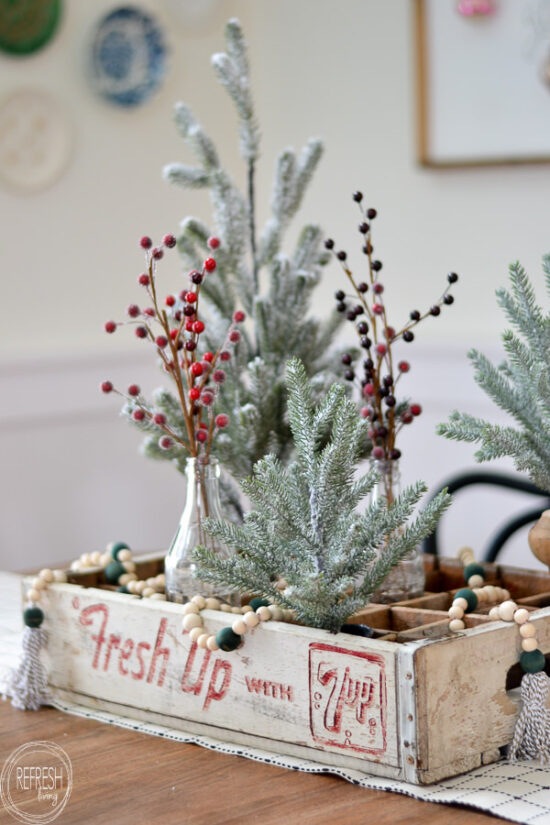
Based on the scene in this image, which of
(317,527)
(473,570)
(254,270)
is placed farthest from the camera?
(254,270)

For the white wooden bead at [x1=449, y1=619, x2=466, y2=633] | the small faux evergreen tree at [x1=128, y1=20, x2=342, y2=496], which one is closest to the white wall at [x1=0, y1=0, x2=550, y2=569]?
the small faux evergreen tree at [x1=128, y1=20, x2=342, y2=496]

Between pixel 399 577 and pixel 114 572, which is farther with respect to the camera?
pixel 114 572

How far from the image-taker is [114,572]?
4.93 feet

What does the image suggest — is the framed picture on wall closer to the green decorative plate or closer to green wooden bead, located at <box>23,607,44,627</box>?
the green decorative plate

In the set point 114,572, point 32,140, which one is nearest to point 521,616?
point 114,572

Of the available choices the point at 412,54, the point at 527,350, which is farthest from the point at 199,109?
the point at 527,350

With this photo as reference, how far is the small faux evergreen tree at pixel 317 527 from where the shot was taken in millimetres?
1178

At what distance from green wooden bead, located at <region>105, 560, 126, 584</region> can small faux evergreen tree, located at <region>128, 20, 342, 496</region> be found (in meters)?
0.18

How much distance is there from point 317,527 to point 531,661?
234mm

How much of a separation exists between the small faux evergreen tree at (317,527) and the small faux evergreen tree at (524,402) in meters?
0.16

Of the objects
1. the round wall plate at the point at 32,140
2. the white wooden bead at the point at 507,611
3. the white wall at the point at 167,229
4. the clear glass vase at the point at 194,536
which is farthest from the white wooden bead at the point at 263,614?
the round wall plate at the point at 32,140

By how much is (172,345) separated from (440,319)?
1944 mm

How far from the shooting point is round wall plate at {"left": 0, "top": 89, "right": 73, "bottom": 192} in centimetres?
334

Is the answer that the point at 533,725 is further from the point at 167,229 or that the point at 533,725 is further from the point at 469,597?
the point at 167,229
